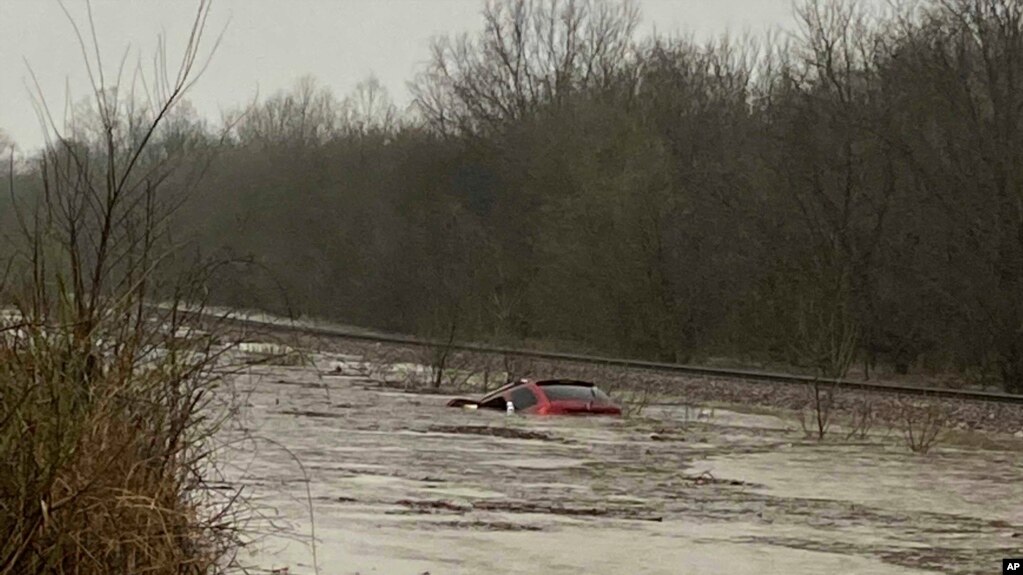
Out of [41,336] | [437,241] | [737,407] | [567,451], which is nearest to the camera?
[41,336]

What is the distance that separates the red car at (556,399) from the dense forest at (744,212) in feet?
16.7

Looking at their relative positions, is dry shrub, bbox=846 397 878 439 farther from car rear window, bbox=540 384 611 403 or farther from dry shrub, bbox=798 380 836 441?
car rear window, bbox=540 384 611 403

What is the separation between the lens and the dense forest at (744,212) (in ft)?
151

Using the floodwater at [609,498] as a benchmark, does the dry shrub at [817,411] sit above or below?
above

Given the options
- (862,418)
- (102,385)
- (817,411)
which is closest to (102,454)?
(102,385)

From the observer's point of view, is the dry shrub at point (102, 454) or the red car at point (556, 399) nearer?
the dry shrub at point (102, 454)

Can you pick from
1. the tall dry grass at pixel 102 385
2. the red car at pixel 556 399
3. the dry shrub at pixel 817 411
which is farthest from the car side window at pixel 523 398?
the tall dry grass at pixel 102 385

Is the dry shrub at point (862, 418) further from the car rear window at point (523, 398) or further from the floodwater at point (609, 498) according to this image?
the car rear window at point (523, 398)

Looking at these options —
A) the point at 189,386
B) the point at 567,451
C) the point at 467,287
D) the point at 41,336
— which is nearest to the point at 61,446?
the point at 41,336

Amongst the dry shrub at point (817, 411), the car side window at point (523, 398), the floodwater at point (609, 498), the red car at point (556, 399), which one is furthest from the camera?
the car side window at point (523, 398)

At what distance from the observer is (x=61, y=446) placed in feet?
25.1

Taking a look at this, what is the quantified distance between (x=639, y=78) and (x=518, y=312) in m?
14.7

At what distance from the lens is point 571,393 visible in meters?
31.5

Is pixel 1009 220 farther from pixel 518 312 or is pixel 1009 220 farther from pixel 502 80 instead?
pixel 502 80
